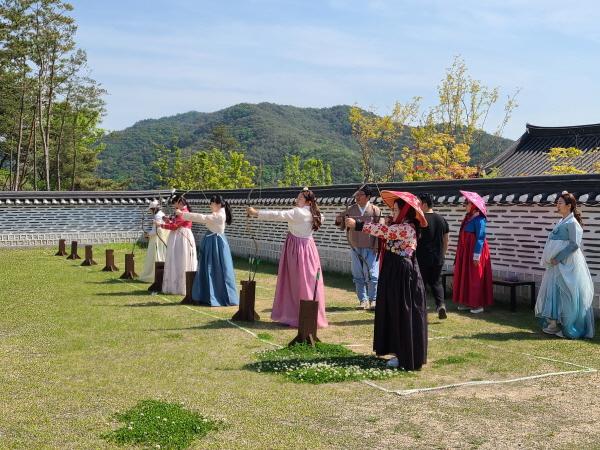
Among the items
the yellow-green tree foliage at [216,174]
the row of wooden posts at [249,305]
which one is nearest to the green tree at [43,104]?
the yellow-green tree foliage at [216,174]

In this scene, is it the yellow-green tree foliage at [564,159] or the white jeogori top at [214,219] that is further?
the yellow-green tree foliage at [564,159]

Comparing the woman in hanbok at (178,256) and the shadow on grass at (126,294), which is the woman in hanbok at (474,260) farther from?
the shadow on grass at (126,294)

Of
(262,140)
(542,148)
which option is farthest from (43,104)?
(262,140)

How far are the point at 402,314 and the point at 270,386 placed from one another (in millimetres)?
1646

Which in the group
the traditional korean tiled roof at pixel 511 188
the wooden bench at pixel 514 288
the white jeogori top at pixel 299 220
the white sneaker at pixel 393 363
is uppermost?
the traditional korean tiled roof at pixel 511 188

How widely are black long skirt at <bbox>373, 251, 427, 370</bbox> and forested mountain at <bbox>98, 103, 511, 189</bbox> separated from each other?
6230 centimetres

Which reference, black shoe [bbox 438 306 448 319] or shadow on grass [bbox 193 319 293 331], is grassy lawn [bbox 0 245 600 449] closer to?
shadow on grass [bbox 193 319 293 331]

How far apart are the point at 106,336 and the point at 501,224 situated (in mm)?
7262

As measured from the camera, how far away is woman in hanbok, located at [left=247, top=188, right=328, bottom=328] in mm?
9883

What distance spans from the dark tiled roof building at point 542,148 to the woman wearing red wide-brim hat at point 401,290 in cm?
1763

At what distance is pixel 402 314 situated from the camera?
24.6ft

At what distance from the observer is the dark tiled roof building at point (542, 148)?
80.1ft

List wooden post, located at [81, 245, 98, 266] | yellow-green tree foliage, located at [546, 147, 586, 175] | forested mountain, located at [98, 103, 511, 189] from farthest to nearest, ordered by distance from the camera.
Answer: forested mountain, located at [98, 103, 511, 189] → yellow-green tree foliage, located at [546, 147, 586, 175] → wooden post, located at [81, 245, 98, 266]

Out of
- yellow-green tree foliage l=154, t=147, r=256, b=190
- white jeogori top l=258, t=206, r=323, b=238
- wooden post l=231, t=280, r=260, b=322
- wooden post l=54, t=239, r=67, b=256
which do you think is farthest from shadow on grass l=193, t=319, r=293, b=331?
yellow-green tree foliage l=154, t=147, r=256, b=190
